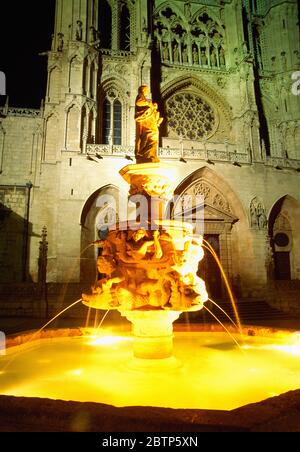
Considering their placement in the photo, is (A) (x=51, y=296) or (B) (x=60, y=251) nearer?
(A) (x=51, y=296)

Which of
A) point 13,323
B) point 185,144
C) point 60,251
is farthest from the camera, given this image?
point 185,144

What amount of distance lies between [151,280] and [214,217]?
14.8 metres

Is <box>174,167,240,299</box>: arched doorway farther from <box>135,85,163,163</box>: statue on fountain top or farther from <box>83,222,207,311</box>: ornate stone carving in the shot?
<box>83,222,207,311</box>: ornate stone carving

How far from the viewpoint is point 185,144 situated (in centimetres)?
2014

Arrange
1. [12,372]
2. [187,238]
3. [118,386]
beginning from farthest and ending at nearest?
[187,238] < [12,372] < [118,386]

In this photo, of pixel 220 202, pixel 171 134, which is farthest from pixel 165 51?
pixel 220 202

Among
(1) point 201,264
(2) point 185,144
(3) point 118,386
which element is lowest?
(3) point 118,386

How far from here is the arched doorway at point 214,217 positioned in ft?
60.3

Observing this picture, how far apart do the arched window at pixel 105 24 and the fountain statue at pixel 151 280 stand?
21814 millimetres

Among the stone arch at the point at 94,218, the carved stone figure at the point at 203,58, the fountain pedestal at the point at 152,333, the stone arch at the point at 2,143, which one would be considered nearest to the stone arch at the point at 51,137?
the stone arch at the point at 2,143

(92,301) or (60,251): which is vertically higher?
(60,251)
